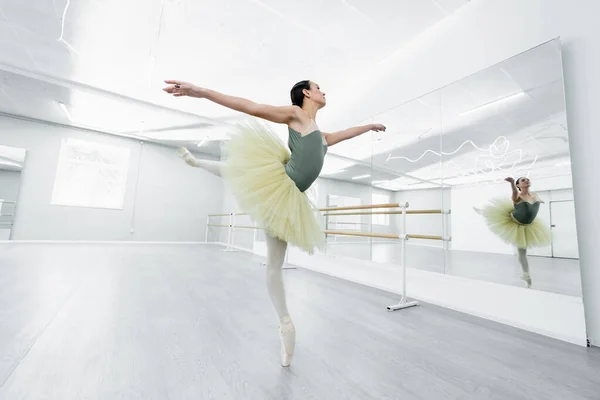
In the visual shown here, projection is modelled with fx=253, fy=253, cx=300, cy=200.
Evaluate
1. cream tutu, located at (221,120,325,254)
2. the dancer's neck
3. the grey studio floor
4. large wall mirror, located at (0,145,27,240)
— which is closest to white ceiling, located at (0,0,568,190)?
cream tutu, located at (221,120,325,254)

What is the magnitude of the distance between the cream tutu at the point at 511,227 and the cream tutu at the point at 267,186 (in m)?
1.48

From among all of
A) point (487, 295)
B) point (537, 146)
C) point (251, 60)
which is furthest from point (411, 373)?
point (251, 60)

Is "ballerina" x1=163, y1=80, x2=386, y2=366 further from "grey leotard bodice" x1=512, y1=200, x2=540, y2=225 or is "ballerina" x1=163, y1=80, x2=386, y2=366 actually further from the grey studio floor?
"grey leotard bodice" x1=512, y1=200, x2=540, y2=225

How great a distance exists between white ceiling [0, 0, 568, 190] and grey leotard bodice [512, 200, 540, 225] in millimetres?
257

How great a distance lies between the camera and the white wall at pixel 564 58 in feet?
4.46

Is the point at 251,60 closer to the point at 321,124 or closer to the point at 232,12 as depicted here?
the point at 232,12

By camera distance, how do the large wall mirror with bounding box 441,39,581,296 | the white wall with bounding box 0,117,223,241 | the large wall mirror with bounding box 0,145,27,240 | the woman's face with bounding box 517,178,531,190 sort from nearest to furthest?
the large wall mirror with bounding box 441,39,581,296
the woman's face with bounding box 517,178,531,190
the large wall mirror with bounding box 0,145,27,240
the white wall with bounding box 0,117,223,241

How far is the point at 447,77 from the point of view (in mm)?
2150

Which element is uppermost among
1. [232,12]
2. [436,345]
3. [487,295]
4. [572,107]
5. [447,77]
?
[232,12]

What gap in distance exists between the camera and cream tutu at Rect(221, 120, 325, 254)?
3.40 ft

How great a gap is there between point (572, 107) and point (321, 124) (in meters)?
2.92

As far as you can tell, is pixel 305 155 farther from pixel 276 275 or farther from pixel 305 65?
pixel 305 65

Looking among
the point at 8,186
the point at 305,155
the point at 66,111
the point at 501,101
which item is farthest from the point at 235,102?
the point at 8,186

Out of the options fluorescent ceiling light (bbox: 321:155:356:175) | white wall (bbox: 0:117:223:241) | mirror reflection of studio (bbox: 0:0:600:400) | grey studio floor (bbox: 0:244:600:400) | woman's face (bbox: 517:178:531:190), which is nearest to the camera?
grey studio floor (bbox: 0:244:600:400)
